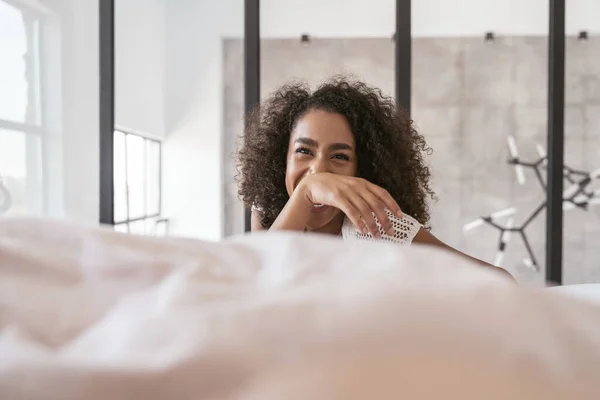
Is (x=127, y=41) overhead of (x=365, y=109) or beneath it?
overhead

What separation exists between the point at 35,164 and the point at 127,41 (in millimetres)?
1809

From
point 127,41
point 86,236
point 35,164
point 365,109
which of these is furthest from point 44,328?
point 127,41

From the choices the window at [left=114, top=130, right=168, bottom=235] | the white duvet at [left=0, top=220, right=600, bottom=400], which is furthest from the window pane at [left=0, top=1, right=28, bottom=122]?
the white duvet at [left=0, top=220, right=600, bottom=400]

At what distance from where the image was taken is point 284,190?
5.26ft

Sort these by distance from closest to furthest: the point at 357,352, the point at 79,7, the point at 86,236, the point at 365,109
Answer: the point at 357,352, the point at 86,236, the point at 365,109, the point at 79,7

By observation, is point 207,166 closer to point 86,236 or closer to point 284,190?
point 284,190

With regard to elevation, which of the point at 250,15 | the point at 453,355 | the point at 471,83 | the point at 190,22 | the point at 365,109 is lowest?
the point at 453,355

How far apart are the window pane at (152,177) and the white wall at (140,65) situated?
0.63 ft

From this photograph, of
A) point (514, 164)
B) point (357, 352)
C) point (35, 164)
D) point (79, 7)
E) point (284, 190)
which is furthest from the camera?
point (514, 164)

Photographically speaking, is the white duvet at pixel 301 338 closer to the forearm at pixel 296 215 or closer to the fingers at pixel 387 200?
the fingers at pixel 387 200

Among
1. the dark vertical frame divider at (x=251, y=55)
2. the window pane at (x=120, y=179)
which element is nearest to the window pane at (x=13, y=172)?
the window pane at (x=120, y=179)

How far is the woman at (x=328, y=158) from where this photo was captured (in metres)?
1.19

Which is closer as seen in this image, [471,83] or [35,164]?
[35,164]

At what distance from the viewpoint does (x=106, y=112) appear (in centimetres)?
187
